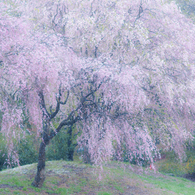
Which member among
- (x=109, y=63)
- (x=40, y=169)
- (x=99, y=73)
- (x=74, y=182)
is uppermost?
(x=109, y=63)

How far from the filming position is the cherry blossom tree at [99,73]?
19.3 feet

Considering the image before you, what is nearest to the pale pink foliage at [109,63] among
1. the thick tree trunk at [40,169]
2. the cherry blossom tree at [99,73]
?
the cherry blossom tree at [99,73]

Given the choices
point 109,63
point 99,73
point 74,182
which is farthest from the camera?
point 74,182

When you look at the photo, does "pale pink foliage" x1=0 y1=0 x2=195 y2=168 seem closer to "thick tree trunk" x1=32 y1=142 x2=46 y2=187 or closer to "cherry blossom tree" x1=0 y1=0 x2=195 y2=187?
"cherry blossom tree" x1=0 y1=0 x2=195 y2=187

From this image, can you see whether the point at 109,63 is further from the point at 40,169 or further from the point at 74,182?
the point at 74,182

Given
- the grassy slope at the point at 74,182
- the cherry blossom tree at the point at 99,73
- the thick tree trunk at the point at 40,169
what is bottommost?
the grassy slope at the point at 74,182

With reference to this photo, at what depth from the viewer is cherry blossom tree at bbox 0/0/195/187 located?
5883 millimetres

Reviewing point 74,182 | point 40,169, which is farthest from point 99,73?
point 74,182

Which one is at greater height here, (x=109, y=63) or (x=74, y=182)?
(x=109, y=63)

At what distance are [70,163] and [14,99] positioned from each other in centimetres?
688

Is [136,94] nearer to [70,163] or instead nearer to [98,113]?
[98,113]

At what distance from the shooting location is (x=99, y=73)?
660 centimetres

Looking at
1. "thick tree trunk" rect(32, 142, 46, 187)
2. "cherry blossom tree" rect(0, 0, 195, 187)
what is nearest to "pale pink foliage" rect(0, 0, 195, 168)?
"cherry blossom tree" rect(0, 0, 195, 187)

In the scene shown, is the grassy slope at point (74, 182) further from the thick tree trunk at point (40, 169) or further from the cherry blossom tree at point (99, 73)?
the cherry blossom tree at point (99, 73)
